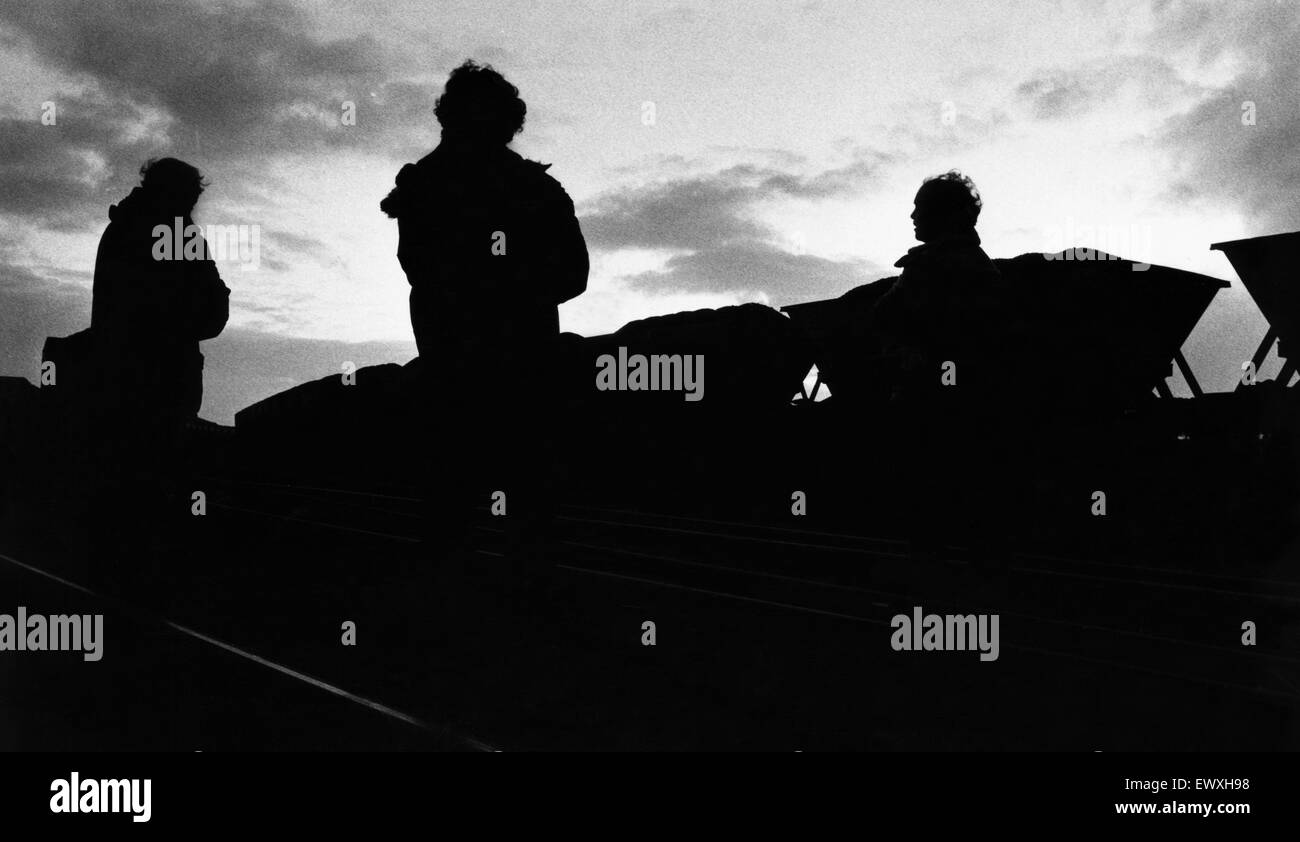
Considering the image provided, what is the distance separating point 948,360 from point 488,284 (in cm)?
201

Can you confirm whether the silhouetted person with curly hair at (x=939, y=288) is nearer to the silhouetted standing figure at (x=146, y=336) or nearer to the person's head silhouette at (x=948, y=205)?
the person's head silhouette at (x=948, y=205)

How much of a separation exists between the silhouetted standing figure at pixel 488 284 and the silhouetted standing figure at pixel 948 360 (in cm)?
150

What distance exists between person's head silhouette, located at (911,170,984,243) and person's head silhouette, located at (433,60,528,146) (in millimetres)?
1823

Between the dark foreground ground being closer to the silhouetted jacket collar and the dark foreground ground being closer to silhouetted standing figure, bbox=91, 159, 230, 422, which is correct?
silhouetted standing figure, bbox=91, 159, 230, 422

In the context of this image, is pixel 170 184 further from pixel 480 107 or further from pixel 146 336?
pixel 480 107

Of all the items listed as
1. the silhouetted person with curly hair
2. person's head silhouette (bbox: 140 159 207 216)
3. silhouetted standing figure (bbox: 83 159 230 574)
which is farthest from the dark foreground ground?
person's head silhouette (bbox: 140 159 207 216)

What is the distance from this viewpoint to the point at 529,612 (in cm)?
425

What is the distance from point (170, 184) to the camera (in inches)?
196

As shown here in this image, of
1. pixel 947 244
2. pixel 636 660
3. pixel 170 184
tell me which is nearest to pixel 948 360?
pixel 947 244

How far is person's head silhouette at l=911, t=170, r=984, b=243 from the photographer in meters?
4.51

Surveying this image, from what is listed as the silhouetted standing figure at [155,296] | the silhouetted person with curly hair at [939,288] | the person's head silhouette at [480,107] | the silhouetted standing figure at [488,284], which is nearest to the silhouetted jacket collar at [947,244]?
the silhouetted person with curly hair at [939,288]

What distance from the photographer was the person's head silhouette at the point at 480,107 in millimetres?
4359

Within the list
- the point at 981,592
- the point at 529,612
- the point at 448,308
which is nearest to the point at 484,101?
the point at 448,308

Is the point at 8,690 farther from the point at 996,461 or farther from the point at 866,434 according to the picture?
the point at 866,434
